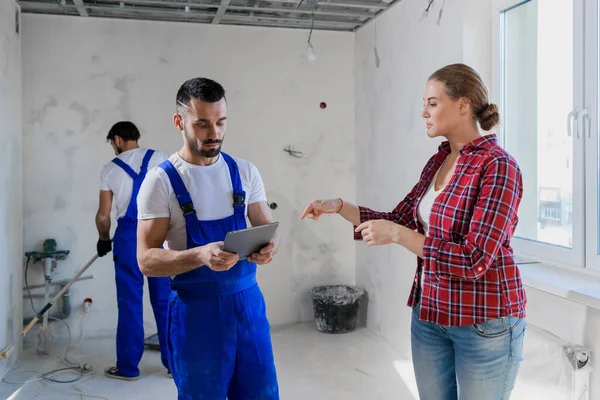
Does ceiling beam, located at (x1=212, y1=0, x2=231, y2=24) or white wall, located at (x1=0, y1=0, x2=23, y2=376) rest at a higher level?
ceiling beam, located at (x1=212, y1=0, x2=231, y2=24)

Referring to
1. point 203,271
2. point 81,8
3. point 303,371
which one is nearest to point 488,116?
point 203,271

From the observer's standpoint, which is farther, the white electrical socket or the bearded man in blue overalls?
the white electrical socket

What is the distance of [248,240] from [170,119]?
3.11m

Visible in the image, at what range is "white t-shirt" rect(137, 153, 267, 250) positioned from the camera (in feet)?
6.30

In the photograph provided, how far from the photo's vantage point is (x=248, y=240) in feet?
5.90

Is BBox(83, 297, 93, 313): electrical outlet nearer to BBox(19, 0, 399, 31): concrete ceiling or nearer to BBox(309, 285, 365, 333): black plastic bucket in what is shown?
BBox(309, 285, 365, 333): black plastic bucket

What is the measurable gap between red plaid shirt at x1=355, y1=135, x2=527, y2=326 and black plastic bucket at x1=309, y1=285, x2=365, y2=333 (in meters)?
2.82

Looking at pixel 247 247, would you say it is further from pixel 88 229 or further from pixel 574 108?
pixel 88 229

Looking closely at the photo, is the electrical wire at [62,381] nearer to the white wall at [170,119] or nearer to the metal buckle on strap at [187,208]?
the white wall at [170,119]

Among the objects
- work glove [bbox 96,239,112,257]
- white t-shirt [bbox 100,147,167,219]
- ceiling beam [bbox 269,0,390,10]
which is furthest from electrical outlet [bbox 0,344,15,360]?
ceiling beam [bbox 269,0,390,10]

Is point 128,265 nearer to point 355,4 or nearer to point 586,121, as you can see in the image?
point 355,4

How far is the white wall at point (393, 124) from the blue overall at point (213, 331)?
2.10 m

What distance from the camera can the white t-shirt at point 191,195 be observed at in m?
1.92

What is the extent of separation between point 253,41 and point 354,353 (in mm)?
2747
